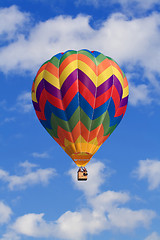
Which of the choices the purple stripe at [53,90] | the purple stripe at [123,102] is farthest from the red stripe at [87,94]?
the purple stripe at [123,102]

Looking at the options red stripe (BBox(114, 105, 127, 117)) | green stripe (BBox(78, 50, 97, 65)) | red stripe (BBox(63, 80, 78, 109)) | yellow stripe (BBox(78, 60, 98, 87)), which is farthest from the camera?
red stripe (BBox(114, 105, 127, 117))

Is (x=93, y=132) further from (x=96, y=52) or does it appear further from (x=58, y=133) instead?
(x=96, y=52)

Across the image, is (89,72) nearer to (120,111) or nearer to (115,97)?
(115,97)

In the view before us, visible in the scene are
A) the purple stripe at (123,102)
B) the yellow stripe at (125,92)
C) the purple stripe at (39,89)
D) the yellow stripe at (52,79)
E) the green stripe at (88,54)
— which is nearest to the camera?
the yellow stripe at (52,79)

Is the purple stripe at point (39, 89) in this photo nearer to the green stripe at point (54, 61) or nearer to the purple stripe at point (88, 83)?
the green stripe at point (54, 61)

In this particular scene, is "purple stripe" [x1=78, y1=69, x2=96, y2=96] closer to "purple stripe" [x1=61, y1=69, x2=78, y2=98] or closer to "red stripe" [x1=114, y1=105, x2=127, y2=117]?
"purple stripe" [x1=61, y1=69, x2=78, y2=98]

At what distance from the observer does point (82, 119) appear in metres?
53.1

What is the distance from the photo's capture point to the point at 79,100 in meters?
53.1

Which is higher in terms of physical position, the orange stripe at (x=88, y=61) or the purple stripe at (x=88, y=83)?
the orange stripe at (x=88, y=61)

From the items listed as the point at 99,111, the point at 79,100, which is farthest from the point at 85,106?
the point at 99,111

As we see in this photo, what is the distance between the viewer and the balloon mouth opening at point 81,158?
175 ft

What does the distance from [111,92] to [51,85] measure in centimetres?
496

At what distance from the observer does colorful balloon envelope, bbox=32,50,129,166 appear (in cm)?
5303

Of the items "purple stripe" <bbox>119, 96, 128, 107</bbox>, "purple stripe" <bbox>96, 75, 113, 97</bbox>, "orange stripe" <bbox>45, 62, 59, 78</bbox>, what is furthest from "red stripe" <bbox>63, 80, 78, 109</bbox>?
"purple stripe" <bbox>119, 96, 128, 107</bbox>
